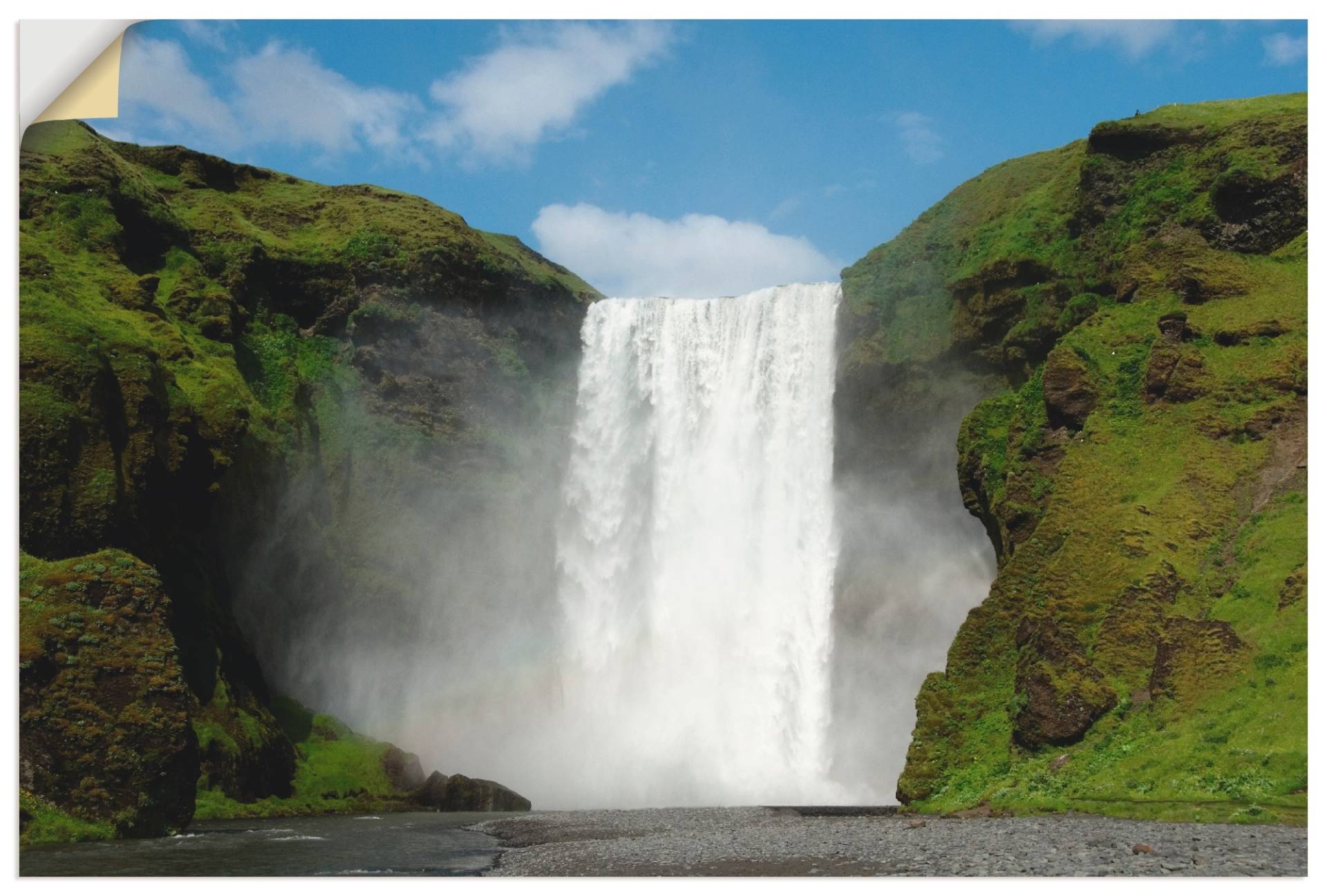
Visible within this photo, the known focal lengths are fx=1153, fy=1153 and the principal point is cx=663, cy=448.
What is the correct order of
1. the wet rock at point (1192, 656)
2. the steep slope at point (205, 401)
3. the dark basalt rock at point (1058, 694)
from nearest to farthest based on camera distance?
the wet rock at point (1192, 656) → the dark basalt rock at point (1058, 694) → the steep slope at point (205, 401)

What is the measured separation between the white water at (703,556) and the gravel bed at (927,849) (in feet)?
54.3

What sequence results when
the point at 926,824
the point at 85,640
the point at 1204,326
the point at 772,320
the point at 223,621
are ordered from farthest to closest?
the point at 772,320, the point at 223,621, the point at 1204,326, the point at 85,640, the point at 926,824

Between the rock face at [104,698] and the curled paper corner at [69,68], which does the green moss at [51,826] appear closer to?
the rock face at [104,698]

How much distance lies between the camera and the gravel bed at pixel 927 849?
13789 mm

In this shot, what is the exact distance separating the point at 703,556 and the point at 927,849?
97.6ft

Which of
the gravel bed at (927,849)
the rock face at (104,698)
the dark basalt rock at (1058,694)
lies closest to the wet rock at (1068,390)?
the dark basalt rock at (1058,694)

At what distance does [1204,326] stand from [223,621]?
1186 inches

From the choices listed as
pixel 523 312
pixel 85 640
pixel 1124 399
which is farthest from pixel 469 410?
pixel 1124 399

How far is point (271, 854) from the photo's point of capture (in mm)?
21312

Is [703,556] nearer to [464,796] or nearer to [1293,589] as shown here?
[464,796]

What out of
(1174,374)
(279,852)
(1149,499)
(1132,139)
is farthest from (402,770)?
(1132,139)

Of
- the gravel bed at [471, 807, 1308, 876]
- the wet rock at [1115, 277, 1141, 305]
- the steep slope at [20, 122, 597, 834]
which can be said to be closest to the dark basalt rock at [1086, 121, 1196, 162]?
the wet rock at [1115, 277, 1141, 305]

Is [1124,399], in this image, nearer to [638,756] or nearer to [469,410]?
[638,756]

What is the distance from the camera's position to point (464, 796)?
37031mm
